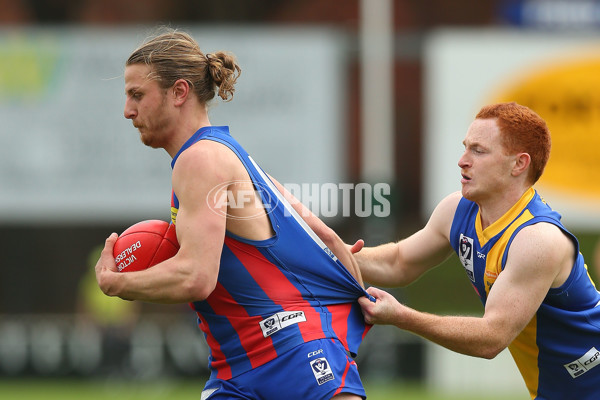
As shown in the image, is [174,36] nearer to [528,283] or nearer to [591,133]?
[528,283]

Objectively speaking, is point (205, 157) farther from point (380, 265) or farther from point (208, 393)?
point (380, 265)

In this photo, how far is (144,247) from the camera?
439cm

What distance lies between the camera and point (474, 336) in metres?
4.34

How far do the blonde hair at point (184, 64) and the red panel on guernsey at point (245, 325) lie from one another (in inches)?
35.3

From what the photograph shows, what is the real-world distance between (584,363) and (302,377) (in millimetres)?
Answer: 1373

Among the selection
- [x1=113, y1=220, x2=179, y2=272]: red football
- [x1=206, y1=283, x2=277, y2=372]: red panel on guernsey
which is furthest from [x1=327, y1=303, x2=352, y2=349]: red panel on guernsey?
[x1=113, y1=220, x2=179, y2=272]: red football

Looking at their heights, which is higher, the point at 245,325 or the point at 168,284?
the point at 168,284

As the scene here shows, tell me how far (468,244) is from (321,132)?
803cm

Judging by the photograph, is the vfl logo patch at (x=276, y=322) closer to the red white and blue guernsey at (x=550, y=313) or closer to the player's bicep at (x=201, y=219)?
the player's bicep at (x=201, y=219)

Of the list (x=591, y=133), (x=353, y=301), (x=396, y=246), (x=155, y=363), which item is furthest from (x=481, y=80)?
(x=353, y=301)

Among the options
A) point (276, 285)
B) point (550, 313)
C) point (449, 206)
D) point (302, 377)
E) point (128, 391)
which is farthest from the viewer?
point (128, 391)

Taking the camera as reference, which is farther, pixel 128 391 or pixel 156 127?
pixel 128 391

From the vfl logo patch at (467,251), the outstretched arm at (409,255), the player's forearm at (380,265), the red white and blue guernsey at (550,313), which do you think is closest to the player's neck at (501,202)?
the red white and blue guernsey at (550,313)

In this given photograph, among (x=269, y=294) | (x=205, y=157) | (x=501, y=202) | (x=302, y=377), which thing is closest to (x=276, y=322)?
(x=269, y=294)
